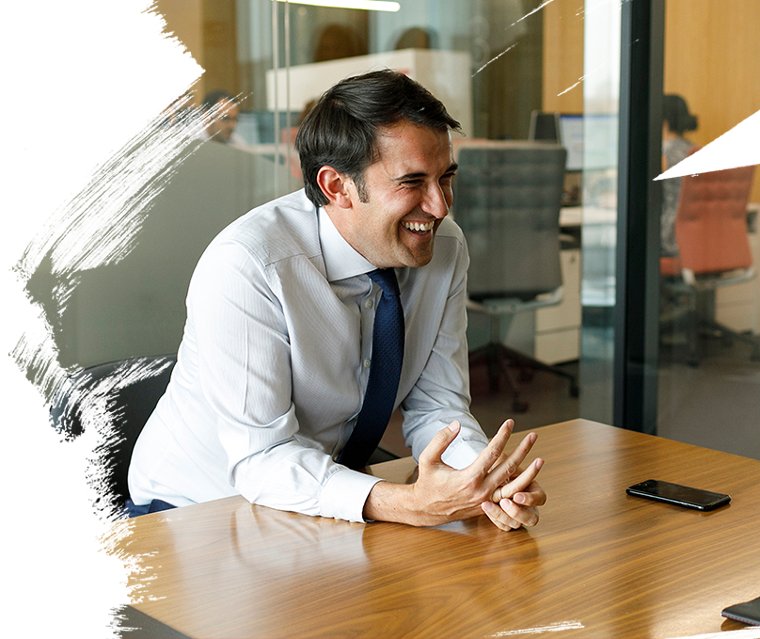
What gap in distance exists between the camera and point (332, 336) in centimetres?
182

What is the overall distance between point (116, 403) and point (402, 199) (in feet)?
2.23

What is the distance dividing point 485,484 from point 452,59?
219 centimetres

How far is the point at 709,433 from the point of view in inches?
132

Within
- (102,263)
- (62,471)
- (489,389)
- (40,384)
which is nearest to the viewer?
(62,471)

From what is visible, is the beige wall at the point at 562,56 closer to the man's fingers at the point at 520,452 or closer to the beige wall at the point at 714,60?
the beige wall at the point at 714,60

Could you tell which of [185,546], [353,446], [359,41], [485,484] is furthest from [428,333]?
[359,41]

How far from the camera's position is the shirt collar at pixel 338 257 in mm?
1852

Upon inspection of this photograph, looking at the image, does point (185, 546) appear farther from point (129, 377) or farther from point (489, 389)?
point (489, 389)

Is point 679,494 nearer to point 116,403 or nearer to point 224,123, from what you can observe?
point 116,403

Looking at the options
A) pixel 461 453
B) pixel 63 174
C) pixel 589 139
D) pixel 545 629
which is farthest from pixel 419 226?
pixel 589 139

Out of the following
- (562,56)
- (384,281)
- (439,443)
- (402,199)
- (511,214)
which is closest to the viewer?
(439,443)

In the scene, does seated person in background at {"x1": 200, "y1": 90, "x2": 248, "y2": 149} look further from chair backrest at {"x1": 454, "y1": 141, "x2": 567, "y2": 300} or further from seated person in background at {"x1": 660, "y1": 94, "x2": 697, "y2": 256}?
seated person in background at {"x1": 660, "y1": 94, "x2": 697, "y2": 256}

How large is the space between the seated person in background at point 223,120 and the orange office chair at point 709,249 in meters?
1.36

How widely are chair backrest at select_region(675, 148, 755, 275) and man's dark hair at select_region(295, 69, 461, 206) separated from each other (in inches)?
62.2
